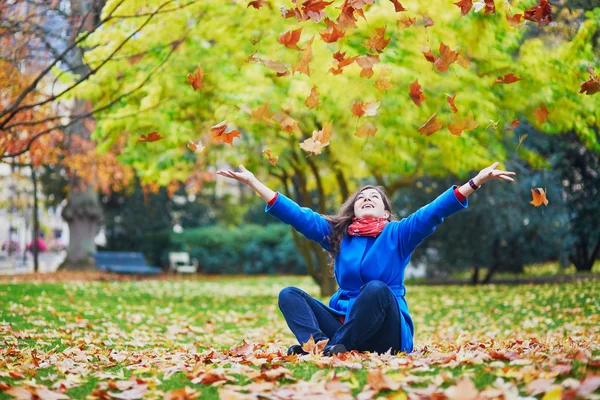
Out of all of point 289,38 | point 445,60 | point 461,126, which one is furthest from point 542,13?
point 289,38

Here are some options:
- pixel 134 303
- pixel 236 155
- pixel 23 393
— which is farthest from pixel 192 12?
pixel 23 393

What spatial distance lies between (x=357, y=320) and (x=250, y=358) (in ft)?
2.33

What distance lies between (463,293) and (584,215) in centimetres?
447

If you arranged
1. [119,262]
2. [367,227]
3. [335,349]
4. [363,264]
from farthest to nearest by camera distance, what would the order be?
[119,262], [367,227], [363,264], [335,349]

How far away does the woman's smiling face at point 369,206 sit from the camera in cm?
484

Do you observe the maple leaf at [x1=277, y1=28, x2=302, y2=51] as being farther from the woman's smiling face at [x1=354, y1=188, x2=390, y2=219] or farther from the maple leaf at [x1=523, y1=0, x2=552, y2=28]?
the maple leaf at [x1=523, y1=0, x2=552, y2=28]

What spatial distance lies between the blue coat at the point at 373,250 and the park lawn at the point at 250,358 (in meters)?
0.52

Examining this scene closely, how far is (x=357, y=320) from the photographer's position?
431 cm

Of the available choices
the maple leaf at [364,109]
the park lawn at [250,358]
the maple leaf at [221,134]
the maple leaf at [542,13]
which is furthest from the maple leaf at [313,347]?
the maple leaf at [542,13]

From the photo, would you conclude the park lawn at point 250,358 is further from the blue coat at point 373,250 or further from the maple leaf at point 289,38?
the maple leaf at point 289,38

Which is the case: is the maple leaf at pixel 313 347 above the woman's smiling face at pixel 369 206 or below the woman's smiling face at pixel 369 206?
below

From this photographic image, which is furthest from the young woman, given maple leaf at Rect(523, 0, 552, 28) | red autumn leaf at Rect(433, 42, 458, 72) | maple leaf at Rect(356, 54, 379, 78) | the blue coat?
maple leaf at Rect(523, 0, 552, 28)

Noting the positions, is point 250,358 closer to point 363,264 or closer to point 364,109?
point 363,264

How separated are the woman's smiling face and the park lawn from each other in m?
1.01
